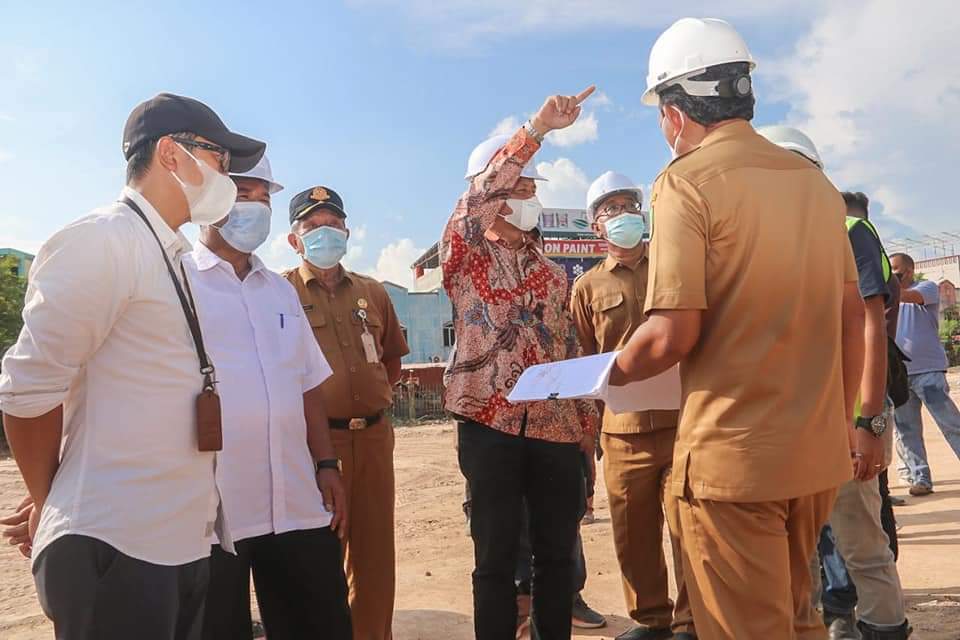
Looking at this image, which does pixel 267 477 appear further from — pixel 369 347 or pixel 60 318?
pixel 369 347

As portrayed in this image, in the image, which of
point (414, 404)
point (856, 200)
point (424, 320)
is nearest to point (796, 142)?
point (856, 200)

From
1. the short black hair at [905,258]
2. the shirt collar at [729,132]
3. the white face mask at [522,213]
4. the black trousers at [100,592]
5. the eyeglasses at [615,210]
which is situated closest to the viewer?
the black trousers at [100,592]

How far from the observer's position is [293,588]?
2654mm

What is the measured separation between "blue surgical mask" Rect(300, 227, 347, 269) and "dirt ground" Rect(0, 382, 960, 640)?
2.13 meters

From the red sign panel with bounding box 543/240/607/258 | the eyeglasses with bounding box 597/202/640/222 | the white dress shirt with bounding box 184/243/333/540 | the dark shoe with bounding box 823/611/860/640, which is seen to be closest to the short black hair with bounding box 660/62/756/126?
the white dress shirt with bounding box 184/243/333/540

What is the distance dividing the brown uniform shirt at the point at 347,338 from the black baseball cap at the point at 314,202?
11.3 inches

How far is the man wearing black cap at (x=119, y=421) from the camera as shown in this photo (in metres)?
1.69

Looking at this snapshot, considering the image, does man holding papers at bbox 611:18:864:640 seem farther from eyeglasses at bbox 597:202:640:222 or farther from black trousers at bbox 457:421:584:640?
eyeglasses at bbox 597:202:640:222

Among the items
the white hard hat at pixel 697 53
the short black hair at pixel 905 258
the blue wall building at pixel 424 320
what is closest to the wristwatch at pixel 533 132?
the white hard hat at pixel 697 53

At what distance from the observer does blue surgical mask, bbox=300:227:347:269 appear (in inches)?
149

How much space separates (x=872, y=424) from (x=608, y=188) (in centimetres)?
205

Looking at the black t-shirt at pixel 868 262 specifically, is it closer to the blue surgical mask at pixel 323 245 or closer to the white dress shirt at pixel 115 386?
the blue surgical mask at pixel 323 245

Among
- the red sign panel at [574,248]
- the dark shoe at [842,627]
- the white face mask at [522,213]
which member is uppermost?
the red sign panel at [574,248]

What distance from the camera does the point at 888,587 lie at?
309 cm
